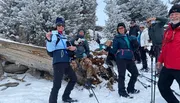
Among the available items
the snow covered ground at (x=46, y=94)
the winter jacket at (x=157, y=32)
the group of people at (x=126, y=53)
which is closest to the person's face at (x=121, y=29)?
the group of people at (x=126, y=53)

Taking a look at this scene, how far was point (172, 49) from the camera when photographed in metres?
4.77

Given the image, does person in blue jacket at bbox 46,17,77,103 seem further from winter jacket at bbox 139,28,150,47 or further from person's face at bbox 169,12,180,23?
winter jacket at bbox 139,28,150,47

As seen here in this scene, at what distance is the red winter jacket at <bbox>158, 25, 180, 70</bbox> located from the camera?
4.70 meters

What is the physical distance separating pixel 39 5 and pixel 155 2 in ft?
55.3

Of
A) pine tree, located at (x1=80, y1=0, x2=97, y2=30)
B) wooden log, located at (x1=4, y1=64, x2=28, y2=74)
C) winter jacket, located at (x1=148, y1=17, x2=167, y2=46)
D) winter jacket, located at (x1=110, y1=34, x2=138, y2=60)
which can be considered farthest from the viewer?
pine tree, located at (x1=80, y1=0, x2=97, y2=30)

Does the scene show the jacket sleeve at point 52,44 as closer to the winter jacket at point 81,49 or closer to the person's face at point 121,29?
the person's face at point 121,29

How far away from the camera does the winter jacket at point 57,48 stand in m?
5.88

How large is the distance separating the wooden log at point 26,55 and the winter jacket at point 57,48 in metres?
2.21

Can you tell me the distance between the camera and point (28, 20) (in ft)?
40.9

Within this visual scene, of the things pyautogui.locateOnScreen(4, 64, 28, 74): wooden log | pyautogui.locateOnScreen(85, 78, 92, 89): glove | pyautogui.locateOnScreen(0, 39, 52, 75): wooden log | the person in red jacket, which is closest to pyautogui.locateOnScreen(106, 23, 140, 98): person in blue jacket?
pyautogui.locateOnScreen(85, 78, 92, 89): glove

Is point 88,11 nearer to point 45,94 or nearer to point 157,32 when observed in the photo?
point 157,32

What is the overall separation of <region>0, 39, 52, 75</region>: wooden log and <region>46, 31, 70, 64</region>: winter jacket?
221 centimetres

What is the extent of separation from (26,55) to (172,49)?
5.29 m

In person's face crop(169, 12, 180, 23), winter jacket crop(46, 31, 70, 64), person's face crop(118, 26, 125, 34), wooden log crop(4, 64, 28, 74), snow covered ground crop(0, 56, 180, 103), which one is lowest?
snow covered ground crop(0, 56, 180, 103)
